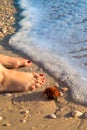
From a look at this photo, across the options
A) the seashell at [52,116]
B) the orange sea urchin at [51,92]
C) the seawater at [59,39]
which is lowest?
the seawater at [59,39]

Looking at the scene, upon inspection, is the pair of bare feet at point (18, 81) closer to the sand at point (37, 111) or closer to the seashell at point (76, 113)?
the sand at point (37, 111)

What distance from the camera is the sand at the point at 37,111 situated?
299 cm

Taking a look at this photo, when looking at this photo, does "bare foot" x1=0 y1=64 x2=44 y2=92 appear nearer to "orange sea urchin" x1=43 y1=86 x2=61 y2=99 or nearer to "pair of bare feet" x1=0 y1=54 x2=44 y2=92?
"pair of bare feet" x1=0 y1=54 x2=44 y2=92

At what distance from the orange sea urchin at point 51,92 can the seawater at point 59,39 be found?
0.54ft

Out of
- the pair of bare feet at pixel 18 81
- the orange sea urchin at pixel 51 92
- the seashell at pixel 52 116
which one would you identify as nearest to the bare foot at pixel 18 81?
the pair of bare feet at pixel 18 81

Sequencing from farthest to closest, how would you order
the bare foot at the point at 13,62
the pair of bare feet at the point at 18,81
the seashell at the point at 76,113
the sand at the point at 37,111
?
1. the bare foot at the point at 13,62
2. the pair of bare feet at the point at 18,81
3. the seashell at the point at 76,113
4. the sand at the point at 37,111

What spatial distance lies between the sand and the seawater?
0.62 ft

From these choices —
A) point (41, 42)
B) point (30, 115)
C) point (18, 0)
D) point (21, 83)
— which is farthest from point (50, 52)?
point (18, 0)

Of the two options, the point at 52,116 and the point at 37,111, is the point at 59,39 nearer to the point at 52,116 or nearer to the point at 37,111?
the point at 37,111

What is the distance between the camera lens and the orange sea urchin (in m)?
3.40

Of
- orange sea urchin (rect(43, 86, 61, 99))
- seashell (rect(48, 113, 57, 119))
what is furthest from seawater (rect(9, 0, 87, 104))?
seashell (rect(48, 113, 57, 119))

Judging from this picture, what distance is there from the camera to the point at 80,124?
2.97 meters

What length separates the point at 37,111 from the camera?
3.25m

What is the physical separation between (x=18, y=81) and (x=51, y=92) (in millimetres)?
505
